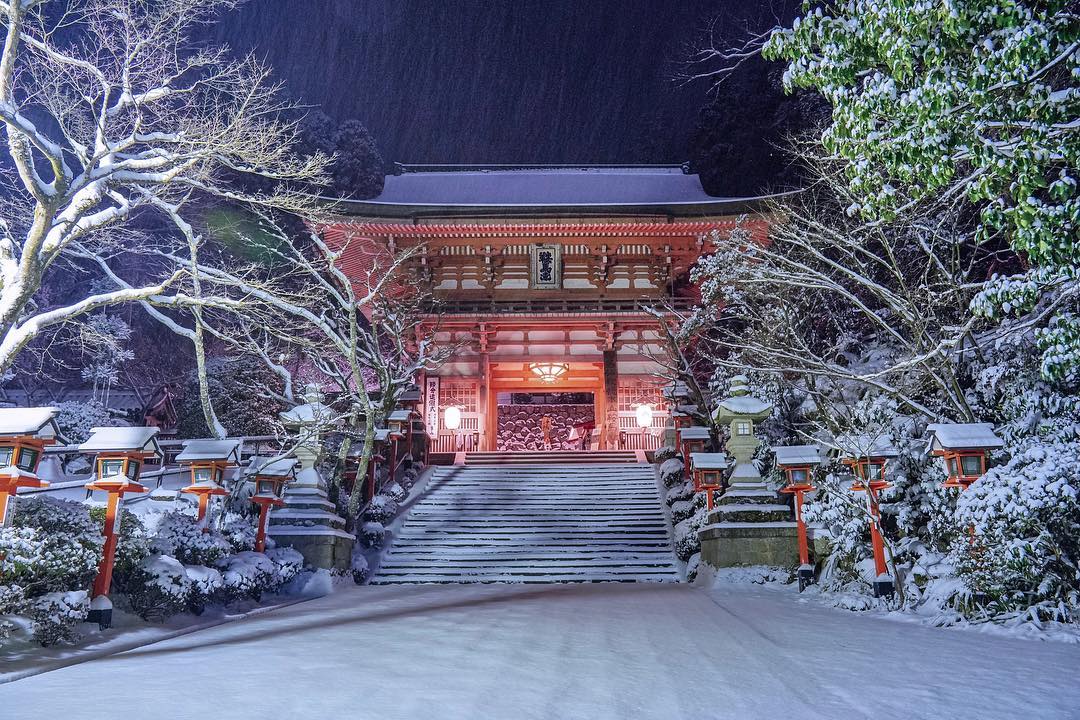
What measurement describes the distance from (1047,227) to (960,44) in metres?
1.37

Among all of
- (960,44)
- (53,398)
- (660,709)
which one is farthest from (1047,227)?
(53,398)

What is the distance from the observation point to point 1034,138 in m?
4.35

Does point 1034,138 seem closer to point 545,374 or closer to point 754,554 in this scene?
point 754,554

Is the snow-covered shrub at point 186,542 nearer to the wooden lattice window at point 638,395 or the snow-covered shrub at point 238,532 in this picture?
the snow-covered shrub at point 238,532

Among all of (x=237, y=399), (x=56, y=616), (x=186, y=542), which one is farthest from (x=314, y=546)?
(x=237, y=399)

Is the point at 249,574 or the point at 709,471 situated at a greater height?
the point at 709,471

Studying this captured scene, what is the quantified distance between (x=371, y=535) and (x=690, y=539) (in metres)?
5.56

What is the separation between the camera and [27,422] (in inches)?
229

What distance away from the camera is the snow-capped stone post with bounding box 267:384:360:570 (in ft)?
33.8

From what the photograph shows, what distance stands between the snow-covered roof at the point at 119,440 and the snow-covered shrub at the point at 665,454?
11847mm

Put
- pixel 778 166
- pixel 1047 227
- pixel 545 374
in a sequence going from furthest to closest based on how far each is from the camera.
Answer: pixel 778 166, pixel 545 374, pixel 1047 227

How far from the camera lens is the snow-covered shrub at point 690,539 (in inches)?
453

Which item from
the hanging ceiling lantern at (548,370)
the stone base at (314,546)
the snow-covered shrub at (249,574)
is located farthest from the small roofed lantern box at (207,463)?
the hanging ceiling lantern at (548,370)

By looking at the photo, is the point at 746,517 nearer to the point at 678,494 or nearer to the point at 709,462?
the point at 709,462
